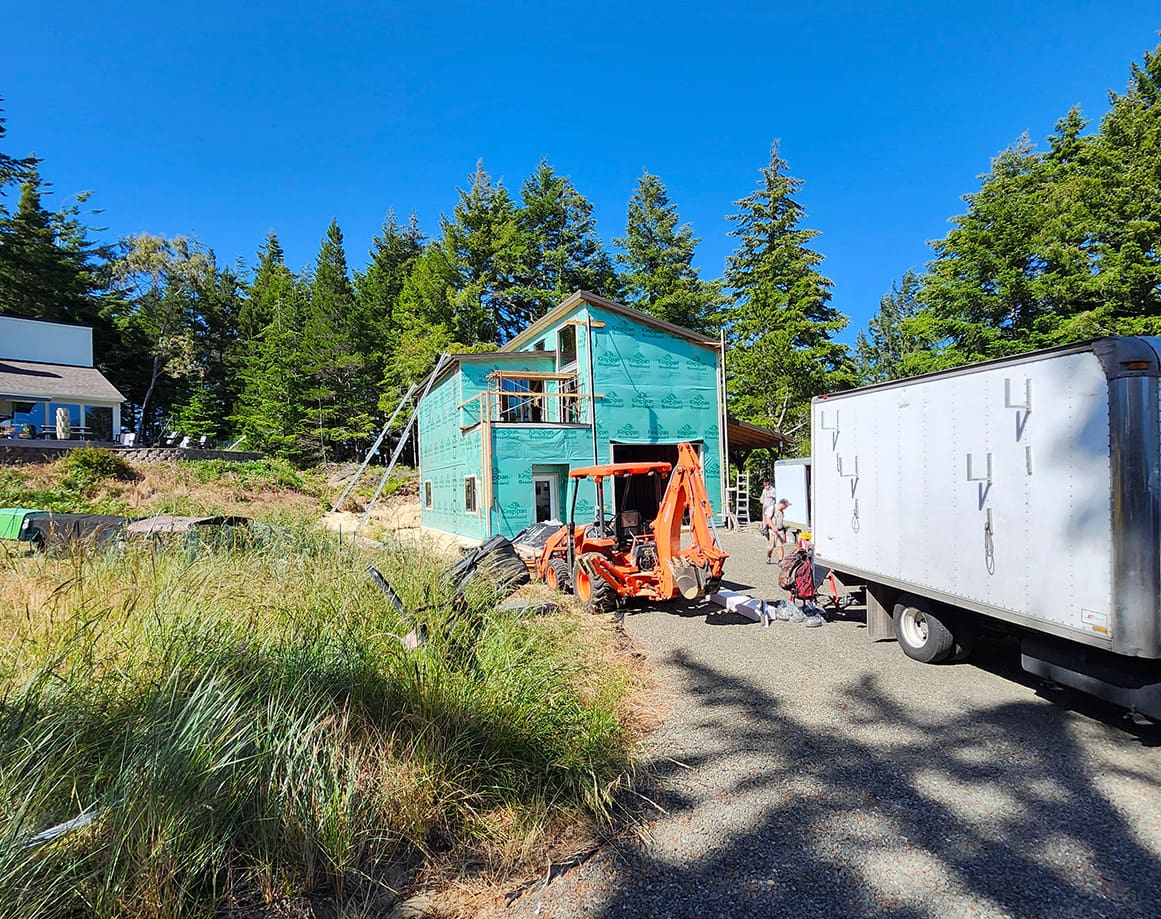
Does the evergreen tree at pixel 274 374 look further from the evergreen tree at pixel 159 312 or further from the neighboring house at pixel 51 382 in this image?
the neighboring house at pixel 51 382

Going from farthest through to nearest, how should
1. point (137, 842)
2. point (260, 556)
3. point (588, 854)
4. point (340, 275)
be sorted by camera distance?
1. point (340, 275)
2. point (260, 556)
3. point (588, 854)
4. point (137, 842)

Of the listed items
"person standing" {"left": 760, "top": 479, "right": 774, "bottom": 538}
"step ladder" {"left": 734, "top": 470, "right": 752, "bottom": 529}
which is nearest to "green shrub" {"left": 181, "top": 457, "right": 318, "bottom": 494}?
"step ladder" {"left": 734, "top": 470, "right": 752, "bottom": 529}

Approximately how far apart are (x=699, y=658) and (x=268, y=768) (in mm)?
4952

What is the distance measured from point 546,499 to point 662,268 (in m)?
23.6

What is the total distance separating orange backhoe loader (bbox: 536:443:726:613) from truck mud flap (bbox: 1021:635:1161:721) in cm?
363

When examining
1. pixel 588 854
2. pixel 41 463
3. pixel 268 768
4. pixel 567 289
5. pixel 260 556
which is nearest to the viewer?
pixel 268 768

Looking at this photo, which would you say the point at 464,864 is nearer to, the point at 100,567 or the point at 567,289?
the point at 100,567

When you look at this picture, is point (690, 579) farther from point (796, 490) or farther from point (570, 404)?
point (796, 490)

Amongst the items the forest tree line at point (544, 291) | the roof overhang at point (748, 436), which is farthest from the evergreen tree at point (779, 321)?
the roof overhang at point (748, 436)

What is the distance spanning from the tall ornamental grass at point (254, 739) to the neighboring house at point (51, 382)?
32.1 metres

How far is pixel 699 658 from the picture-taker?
7.02 meters

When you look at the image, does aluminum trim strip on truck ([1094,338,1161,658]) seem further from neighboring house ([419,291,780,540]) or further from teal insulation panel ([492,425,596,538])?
teal insulation panel ([492,425,596,538])

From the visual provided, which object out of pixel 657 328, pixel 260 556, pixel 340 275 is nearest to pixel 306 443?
pixel 340 275

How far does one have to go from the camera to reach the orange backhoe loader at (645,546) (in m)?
8.17
